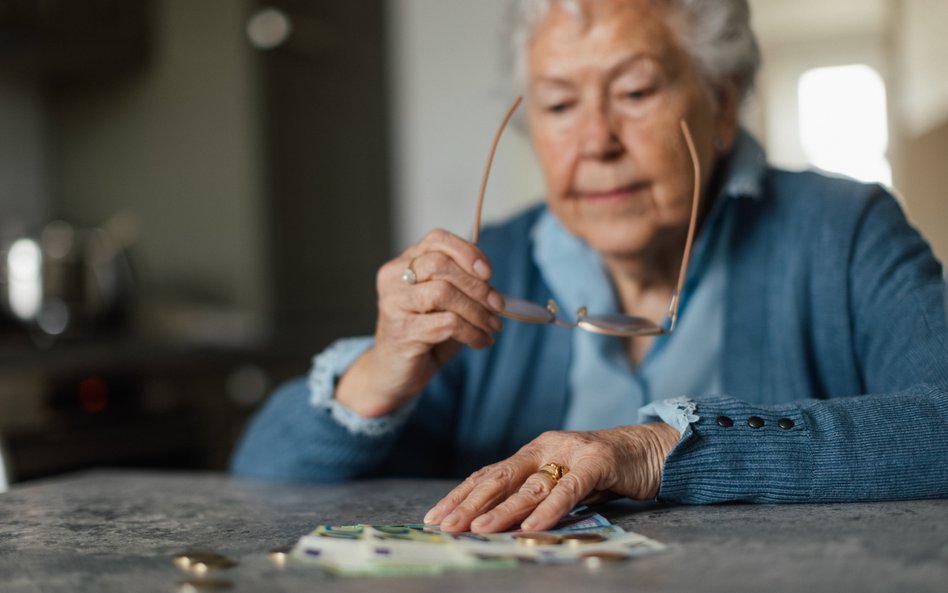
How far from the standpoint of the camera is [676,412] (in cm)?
96

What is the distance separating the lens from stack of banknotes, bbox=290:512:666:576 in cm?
70

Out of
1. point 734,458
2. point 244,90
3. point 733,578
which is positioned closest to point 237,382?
point 244,90

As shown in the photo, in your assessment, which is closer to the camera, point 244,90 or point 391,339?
point 391,339

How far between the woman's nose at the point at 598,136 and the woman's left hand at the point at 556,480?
0.46 m

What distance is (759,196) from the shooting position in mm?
1444

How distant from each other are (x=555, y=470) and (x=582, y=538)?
4.1 inches

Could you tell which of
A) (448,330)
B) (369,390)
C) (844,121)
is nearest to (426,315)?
(448,330)

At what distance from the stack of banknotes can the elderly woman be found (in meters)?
0.24

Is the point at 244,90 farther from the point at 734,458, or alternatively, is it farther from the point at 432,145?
the point at 734,458

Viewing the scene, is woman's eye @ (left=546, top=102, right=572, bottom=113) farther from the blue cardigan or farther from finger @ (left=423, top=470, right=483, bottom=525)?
finger @ (left=423, top=470, right=483, bottom=525)

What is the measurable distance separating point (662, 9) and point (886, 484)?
706 mm

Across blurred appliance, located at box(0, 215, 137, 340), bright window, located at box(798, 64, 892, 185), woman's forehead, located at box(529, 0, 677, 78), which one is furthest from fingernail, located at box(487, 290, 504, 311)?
bright window, located at box(798, 64, 892, 185)

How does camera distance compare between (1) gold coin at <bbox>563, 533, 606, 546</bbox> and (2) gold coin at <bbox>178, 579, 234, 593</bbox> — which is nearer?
(2) gold coin at <bbox>178, 579, 234, 593</bbox>

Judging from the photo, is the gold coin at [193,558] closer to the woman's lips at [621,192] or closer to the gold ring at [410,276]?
the gold ring at [410,276]
